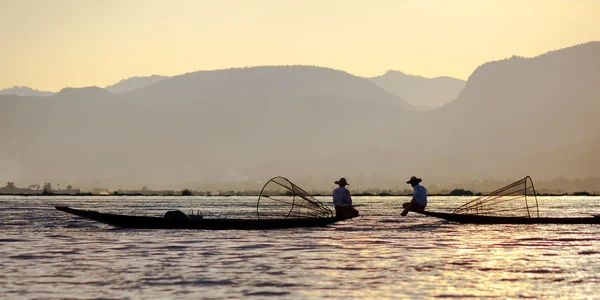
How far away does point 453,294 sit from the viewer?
2386 centimetres

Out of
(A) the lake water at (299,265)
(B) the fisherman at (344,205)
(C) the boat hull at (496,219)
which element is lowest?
(A) the lake water at (299,265)

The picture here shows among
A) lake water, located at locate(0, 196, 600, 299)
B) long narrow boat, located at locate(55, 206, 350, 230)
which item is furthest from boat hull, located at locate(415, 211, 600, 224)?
long narrow boat, located at locate(55, 206, 350, 230)

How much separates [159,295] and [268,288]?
333 centimetres

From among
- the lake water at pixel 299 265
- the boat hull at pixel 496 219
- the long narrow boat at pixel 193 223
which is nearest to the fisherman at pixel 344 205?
the long narrow boat at pixel 193 223

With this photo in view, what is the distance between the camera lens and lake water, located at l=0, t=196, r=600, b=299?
24.8m

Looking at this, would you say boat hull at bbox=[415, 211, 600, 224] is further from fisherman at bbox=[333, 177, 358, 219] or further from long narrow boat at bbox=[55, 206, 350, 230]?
long narrow boat at bbox=[55, 206, 350, 230]

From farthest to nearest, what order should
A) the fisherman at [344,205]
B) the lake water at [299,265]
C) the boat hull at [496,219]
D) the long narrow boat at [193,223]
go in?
the boat hull at [496,219] < the fisherman at [344,205] < the long narrow boat at [193,223] < the lake water at [299,265]

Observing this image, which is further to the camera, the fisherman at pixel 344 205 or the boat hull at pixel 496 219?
the boat hull at pixel 496 219

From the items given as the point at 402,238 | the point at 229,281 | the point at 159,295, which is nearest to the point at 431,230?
the point at 402,238

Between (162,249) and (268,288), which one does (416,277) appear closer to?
(268,288)

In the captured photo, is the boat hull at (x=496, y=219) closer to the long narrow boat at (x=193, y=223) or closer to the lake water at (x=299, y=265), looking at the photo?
the lake water at (x=299, y=265)

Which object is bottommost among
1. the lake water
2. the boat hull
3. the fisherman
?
the lake water

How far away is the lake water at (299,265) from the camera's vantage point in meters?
24.8

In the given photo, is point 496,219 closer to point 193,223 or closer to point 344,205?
point 344,205
